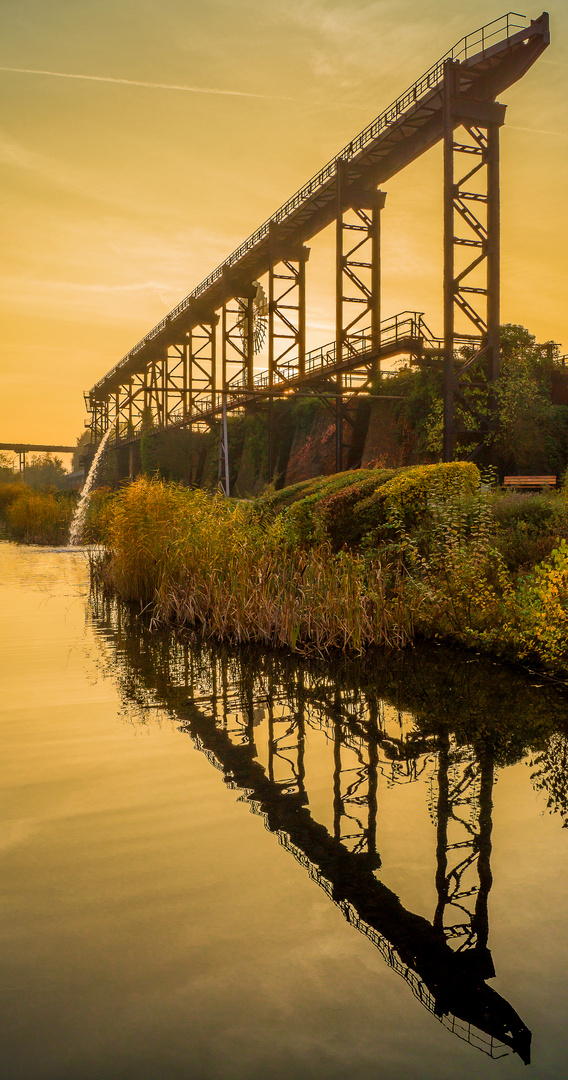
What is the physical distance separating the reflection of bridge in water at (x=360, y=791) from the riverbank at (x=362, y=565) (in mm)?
1280

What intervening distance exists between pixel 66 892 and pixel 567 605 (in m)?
5.31

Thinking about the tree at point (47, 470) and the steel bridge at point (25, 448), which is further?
the tree at point (47, 470)

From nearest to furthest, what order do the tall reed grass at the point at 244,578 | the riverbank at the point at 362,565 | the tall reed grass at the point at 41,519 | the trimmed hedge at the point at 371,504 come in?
the riverbank at the point at 362,565
the tall reed grass at the point at 244,578
the trimmed hedge at the point at 371,504
the tall reed grass at the point at 41,519

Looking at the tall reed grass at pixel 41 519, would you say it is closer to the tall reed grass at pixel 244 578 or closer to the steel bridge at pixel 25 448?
the tall reed grass at pixel 244 578

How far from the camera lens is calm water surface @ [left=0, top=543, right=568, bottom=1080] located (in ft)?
7.26

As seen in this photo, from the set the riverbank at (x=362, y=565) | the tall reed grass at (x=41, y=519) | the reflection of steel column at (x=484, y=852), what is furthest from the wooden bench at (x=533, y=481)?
the tall reed grass at (x=41, y=519)

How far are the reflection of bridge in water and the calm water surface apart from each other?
0.01 meters

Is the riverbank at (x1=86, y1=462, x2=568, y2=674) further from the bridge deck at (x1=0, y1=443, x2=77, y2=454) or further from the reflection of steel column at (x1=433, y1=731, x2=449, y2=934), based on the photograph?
the bridge deck at (x1=0, y1=443, x2=77, y2=454)

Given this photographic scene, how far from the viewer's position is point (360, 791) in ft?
13.5

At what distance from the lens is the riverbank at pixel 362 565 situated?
8.16 metres

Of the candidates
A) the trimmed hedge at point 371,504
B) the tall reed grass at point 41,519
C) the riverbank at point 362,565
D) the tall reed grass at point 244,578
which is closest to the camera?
the riverbank at point 362,565

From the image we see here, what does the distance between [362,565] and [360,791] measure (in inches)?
206

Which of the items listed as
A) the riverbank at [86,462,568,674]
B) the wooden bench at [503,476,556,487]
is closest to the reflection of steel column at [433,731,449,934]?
the riverbank at [86,462,568,674]

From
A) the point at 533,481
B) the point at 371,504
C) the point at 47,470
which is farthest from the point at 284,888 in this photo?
the point at 47,470
